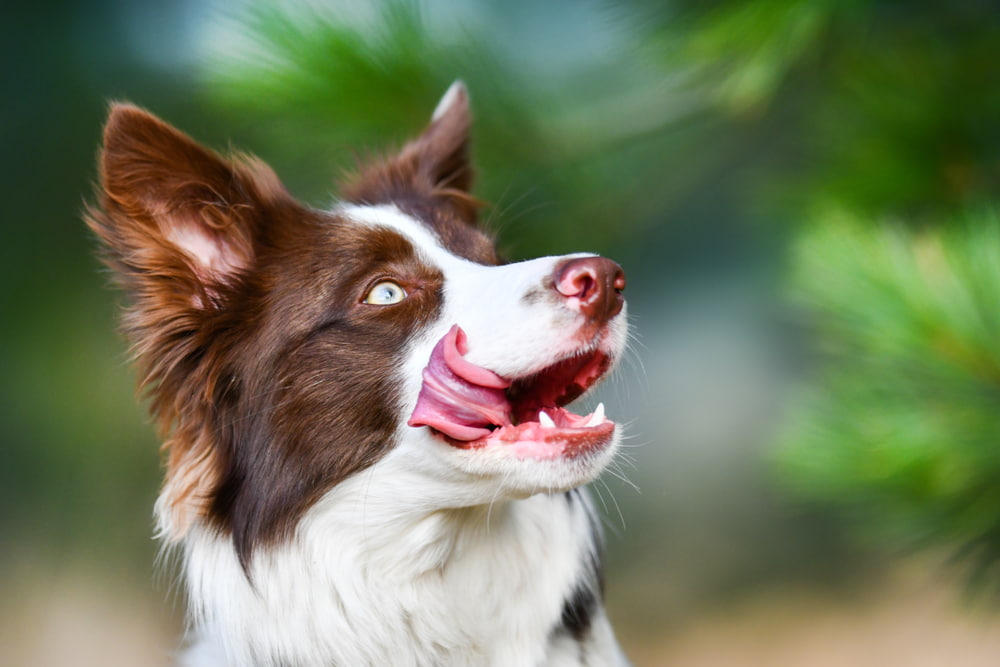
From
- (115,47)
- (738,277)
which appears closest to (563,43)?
(738,277)

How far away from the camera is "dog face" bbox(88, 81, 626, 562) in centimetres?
141

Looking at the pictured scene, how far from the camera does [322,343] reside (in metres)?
1.59

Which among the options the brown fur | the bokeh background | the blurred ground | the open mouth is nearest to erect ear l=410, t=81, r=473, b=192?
the bokeh background

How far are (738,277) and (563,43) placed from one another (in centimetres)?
119

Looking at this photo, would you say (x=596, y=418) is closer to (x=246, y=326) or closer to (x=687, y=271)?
(x=246, y=326)

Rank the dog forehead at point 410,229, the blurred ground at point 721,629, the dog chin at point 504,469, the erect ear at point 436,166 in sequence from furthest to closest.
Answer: the blurred ground at point 721,629 → the erect ear at point 436,166 → the dog forehead at point 410,229 → the dog chin at point 504,469

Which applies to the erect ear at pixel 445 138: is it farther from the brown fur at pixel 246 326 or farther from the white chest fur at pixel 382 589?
the white chest fur at pixel 382 589

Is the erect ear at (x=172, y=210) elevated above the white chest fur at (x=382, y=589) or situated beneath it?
elevated above

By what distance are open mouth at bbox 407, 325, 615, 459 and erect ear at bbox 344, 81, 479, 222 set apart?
2.00 ft

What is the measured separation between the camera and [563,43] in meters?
3.22

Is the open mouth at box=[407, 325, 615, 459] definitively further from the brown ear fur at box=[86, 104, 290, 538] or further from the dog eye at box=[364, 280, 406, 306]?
the brown ear fur at box=[86, 104, 290, 538]

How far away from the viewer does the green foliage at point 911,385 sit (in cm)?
151

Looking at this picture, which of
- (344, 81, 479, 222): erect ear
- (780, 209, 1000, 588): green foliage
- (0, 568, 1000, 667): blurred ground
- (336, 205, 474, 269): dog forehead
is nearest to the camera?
(780, 209, 1000, 588): green foliage

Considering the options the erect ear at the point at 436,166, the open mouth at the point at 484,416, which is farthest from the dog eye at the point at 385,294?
the erect ear at the point at 436,166
